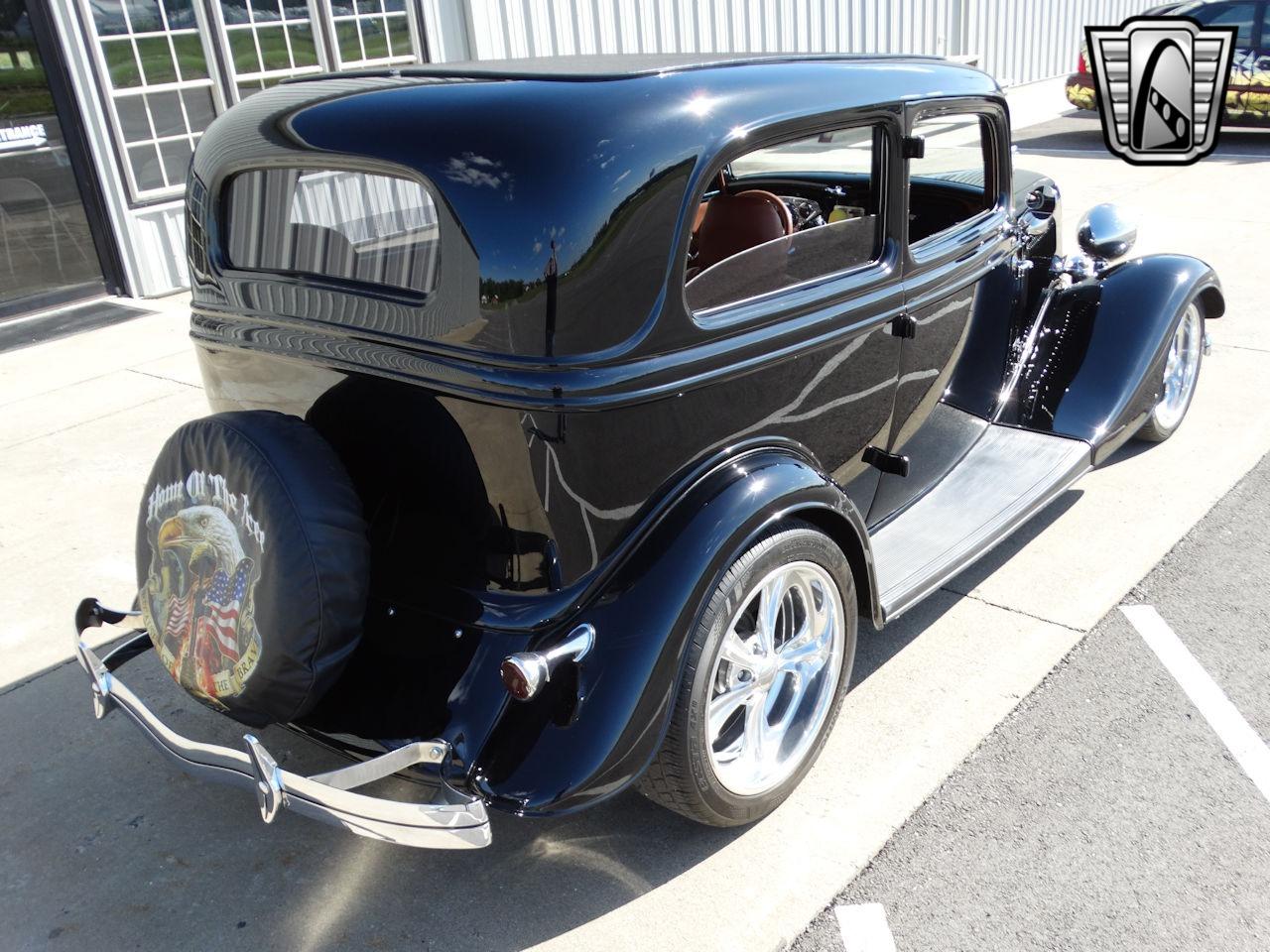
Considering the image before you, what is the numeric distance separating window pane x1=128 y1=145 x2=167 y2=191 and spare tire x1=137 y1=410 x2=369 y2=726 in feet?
19.6

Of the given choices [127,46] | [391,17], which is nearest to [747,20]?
[391,17]

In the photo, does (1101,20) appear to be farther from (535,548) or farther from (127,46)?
(535,548)

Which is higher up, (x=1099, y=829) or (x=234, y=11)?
(x=234, y=11)

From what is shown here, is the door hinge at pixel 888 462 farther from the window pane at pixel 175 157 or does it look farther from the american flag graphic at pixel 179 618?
the window pane at pixel 175 157

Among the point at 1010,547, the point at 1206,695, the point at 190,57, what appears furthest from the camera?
the point at 190,57

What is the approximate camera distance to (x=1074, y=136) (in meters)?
12.8

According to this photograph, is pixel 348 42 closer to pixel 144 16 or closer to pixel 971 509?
pixel 144 16

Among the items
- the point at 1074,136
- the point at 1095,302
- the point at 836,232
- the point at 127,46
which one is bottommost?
the point at 1074,136

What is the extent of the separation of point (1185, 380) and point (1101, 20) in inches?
547

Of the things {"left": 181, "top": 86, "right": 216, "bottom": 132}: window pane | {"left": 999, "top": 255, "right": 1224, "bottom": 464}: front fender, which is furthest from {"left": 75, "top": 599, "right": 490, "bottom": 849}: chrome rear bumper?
{"left": 181, "top": 86, "right": 216, "bottom": 132}: window pane

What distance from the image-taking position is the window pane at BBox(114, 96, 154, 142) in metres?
7.32

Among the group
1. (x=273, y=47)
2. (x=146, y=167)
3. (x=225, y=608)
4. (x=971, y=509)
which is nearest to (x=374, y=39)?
(x=273, y=47)

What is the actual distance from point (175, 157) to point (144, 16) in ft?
3.08

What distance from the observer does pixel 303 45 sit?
8.15 m
